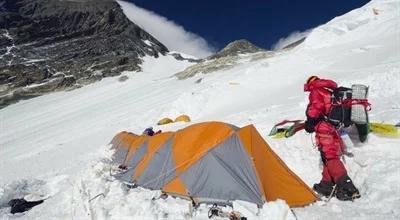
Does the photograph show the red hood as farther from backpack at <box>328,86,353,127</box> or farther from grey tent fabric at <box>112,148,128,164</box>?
grey tent fabric at <box>112,148,128,164</box>

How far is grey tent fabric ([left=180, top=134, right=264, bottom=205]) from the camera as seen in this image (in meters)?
8.24

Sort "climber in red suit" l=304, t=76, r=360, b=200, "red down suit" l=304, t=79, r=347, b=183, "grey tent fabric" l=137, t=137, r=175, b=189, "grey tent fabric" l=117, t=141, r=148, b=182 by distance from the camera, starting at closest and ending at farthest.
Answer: "climber in red suit" l=304, t=76, r=360, b=200, "red down suit" l=304, t=79, r=347, b=183, "grey tent fabric" l=137, t=137, r=175, b=189, "grey tent fabric" l=117, t=141, r=148, b=182

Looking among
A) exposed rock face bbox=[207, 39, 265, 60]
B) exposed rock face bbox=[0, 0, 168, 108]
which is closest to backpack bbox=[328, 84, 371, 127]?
exposed rock face bbox=[0, 0, 168, 108]

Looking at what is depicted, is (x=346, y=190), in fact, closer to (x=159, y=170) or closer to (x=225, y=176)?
(x=225, y=176)

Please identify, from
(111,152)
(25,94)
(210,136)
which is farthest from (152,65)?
(210,136)

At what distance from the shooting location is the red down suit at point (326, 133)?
8.41 metres

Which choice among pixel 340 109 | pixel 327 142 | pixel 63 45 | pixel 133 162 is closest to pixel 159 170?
pixel 133 162

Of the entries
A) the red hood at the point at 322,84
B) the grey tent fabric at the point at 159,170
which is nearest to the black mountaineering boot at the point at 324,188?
the red hood at the point at 322,84

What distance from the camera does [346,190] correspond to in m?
7.91

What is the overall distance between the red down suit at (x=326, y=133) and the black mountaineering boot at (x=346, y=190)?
0.46ft

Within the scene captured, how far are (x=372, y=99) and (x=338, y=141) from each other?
812 centimetres

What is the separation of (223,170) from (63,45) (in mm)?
136207

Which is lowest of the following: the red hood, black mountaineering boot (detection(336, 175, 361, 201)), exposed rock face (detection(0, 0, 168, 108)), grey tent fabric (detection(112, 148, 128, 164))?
exposed rock face (detection(0, 0, 168, 108))

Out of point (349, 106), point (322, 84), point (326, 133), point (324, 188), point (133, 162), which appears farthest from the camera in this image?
point (133, 162)
